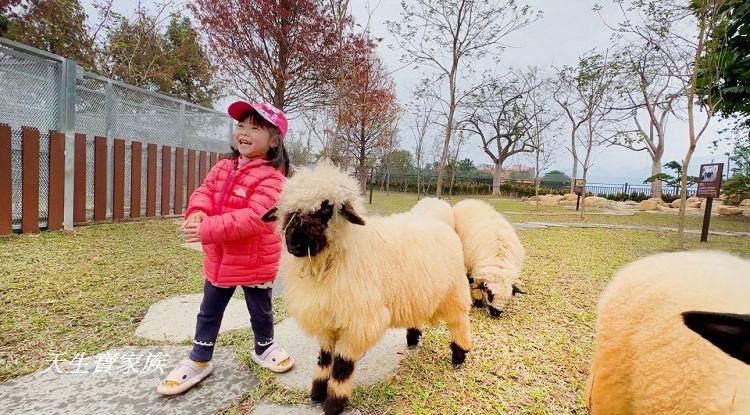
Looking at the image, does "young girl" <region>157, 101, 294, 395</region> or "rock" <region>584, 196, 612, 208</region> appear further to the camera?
"rock" <region>584, 196, 612, 208</region>

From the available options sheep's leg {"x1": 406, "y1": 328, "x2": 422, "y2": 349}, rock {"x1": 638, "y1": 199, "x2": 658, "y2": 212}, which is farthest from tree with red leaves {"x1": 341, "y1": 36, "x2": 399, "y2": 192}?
rock {"x1": 638, "y1": 199, "x2": 658, "y2": 212}

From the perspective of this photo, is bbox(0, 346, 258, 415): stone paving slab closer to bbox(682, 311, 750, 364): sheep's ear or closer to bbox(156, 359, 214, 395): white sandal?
bbox(156, 359, 214, 395): white sandal

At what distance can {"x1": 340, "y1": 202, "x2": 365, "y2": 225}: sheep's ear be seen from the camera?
1991 mm

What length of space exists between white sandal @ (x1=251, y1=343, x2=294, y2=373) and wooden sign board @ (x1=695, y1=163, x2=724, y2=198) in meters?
12.5

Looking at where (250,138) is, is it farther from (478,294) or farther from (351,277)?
(478,294)

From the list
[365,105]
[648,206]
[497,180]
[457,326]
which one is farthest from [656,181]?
[457,326]

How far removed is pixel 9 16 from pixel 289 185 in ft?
65.3

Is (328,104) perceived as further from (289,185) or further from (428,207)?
(289,185)

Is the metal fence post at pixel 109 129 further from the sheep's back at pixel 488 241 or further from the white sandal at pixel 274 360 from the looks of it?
the sheep's back at pixel 488 241

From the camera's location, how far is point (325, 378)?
2.24 meters

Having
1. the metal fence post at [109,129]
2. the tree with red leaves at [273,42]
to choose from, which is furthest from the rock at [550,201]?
the metal fence post at [109,129]

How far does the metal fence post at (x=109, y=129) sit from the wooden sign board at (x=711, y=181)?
50.8ft

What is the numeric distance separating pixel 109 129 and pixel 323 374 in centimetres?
835

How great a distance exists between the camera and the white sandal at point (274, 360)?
99.2 inches
